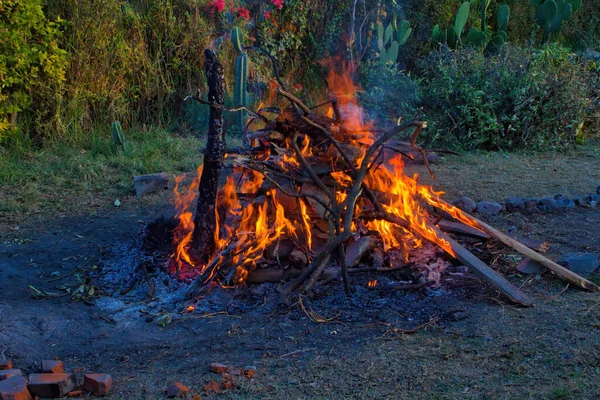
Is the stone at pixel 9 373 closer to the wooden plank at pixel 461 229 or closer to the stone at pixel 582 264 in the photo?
the wooden plank at pixel 461 229

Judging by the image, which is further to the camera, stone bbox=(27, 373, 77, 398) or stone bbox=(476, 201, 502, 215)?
stone bbox=(476, 201, 502, 215)

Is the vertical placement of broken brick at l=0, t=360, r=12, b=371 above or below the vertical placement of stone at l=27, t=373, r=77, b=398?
below

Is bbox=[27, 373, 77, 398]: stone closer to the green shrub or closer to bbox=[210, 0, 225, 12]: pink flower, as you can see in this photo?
the green shrub

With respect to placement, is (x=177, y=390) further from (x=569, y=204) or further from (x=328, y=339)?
(x=569, y=204)

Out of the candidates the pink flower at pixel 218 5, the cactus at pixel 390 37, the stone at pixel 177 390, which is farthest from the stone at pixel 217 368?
the cactus at pixel 390 37

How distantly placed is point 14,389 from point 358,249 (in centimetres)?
231

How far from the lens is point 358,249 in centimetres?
439

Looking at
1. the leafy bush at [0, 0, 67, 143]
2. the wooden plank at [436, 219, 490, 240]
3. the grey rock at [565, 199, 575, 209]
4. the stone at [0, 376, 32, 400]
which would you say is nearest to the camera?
the stone at [0, 376, 32, 400]

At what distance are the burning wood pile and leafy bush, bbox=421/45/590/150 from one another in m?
4.14

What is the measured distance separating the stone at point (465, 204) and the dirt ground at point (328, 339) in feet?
3.64

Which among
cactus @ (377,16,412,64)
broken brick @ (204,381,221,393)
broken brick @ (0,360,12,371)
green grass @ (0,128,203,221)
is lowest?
green grass @ (0,128,203,221)

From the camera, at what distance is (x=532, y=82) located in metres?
8.62

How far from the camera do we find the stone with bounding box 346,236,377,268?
436 cm

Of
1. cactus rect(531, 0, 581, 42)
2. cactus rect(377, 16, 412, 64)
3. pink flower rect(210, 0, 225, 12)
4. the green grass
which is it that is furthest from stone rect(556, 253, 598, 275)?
cactus rect(531, 0, 581, 42)
